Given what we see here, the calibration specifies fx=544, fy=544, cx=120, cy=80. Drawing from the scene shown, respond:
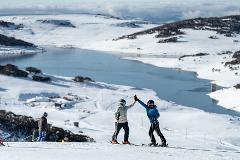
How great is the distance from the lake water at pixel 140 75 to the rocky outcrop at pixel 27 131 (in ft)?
57.8

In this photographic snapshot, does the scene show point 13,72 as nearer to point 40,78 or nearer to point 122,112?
point 40,78

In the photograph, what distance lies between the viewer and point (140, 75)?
212 ft

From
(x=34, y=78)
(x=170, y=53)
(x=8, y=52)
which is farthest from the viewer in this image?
(x=170, y=53)

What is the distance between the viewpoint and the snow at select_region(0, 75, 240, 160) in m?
14.8

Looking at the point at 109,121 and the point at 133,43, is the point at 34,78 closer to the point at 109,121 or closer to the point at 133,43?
the point at 109,121

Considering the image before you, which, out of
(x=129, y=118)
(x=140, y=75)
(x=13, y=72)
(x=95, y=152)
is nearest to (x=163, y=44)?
(x=140, y=75)

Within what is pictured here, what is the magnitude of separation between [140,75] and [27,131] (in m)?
39.8

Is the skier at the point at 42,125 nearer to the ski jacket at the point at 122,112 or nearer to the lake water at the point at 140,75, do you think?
the ski jacket at the point at 122,112

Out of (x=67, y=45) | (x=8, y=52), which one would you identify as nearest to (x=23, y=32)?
(x=67, y=45)

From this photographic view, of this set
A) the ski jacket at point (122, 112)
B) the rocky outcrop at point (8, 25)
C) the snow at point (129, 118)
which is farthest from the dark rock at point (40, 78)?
the rocky outcrop at point (8, 25)

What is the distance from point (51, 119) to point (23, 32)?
11580 cm

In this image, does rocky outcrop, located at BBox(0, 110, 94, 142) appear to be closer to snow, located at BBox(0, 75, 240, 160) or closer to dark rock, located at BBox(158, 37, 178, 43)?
snow, located at BBox(0, 75, 240, 160)

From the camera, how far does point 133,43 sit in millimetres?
114562

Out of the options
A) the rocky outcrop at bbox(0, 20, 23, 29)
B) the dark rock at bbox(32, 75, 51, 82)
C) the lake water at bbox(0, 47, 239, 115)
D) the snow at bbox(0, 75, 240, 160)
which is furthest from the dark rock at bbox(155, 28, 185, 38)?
the dark rock at bbox(32, 75, 51, 82)
